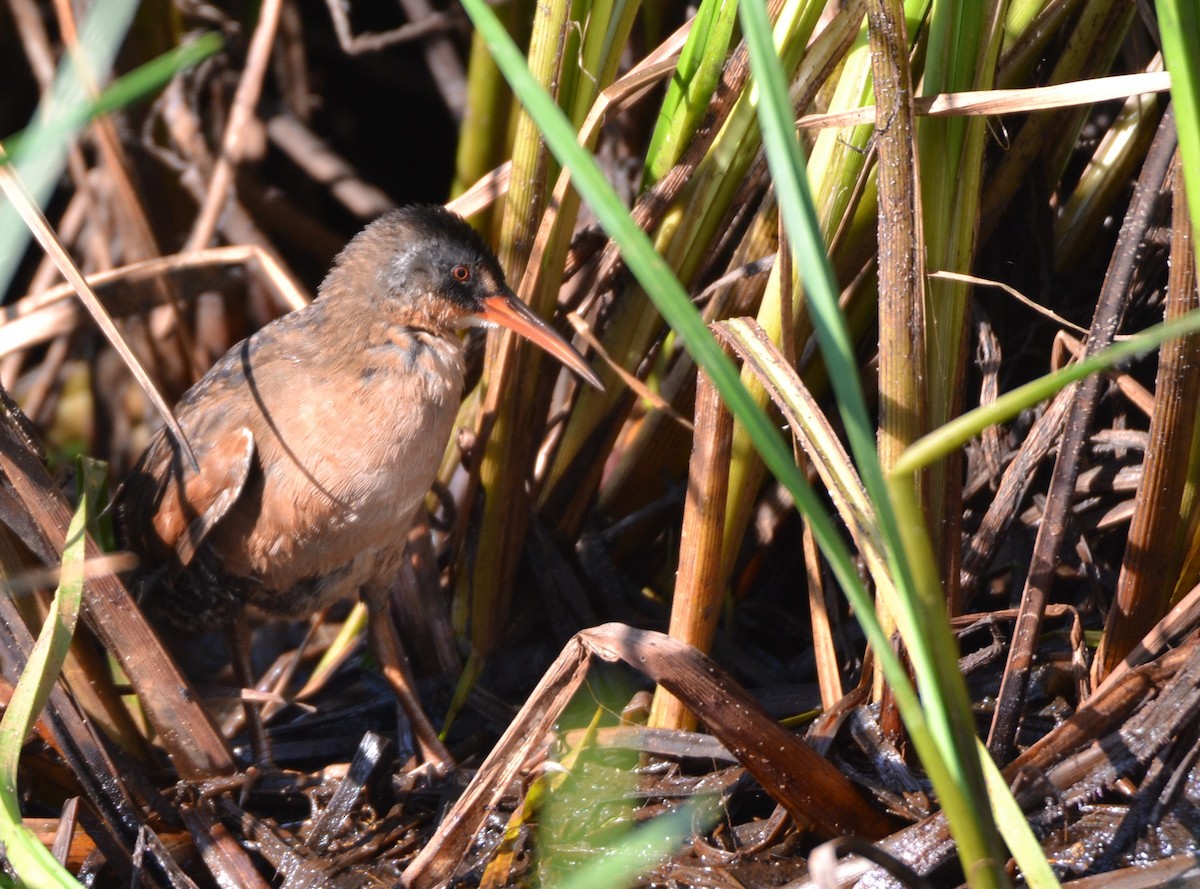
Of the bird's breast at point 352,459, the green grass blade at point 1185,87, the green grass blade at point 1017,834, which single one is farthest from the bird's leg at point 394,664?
the green grass blade at point 1185,87

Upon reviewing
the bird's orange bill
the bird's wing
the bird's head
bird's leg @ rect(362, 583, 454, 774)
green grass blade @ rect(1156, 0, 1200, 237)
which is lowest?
bird's leg @ rect(362, 583, 454, 774)

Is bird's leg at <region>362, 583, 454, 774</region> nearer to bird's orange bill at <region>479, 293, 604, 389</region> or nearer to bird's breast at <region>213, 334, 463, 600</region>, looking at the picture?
bird's breast at <region>213, 334, 463, 600</region>

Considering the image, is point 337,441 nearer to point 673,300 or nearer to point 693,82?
point 693,82

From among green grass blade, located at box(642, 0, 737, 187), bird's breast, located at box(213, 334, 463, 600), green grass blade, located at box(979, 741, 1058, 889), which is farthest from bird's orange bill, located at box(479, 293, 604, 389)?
green grass blade, located at box(979, 741, 1058, 889)

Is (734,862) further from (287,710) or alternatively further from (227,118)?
(227,118)

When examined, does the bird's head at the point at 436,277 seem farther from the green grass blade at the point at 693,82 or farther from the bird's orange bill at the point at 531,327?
the green grass blade at the point at 693,82

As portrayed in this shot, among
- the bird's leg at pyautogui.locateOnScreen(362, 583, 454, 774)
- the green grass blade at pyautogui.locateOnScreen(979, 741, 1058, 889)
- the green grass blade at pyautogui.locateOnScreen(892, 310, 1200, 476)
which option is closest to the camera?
the green grass blade at pyautogui.locateOnScreen(892, 310, 1200, 476)

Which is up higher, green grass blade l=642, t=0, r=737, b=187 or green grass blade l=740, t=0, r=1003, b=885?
green grass blade l=642, t=0, r=737, b=187

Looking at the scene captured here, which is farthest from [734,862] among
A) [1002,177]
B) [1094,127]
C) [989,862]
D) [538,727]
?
[1094,127]

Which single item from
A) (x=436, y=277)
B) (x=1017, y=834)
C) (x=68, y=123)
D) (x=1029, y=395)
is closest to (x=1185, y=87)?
(x=1029, y=395)
